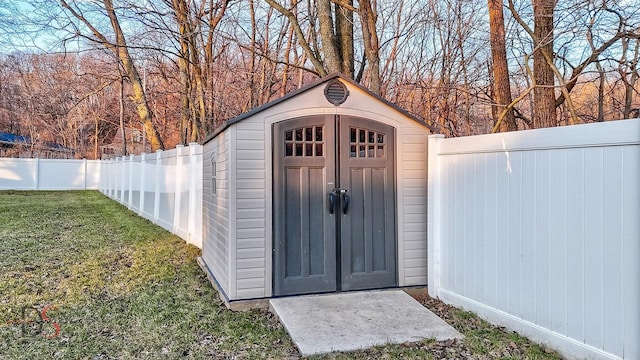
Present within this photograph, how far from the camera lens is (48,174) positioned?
20016 mm

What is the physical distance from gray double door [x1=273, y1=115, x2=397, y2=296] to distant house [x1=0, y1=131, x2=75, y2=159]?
991 inches

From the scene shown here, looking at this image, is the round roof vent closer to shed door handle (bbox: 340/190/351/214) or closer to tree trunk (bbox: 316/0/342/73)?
shed door handle (bbox: 340/190/351/214)

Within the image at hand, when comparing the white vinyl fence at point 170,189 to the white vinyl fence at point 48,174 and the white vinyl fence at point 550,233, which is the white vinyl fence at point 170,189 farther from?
the white vinyl fence at point 48,174

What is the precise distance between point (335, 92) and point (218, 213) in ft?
5.62

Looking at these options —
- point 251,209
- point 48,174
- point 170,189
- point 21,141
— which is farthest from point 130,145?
point 251,209

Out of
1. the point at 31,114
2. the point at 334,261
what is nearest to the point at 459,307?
the point at 334,261

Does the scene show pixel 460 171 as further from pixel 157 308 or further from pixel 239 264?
pixel 157 308

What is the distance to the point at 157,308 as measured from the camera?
3.81m

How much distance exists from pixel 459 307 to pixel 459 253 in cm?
48

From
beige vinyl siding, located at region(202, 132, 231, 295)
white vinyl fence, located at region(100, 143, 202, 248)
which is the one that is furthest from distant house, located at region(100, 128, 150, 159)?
beige vinyl siding, located at region(202, 132, 231, 295)

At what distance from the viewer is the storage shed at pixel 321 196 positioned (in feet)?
12.4

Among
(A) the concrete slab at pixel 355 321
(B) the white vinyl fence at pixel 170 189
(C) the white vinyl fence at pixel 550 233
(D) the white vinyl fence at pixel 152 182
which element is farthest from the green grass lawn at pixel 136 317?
(D) the white vinyl fence at pixel 152 182

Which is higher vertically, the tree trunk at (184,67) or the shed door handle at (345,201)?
the tree trunk at (184,67)

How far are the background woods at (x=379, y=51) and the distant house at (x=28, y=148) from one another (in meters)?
12.8
